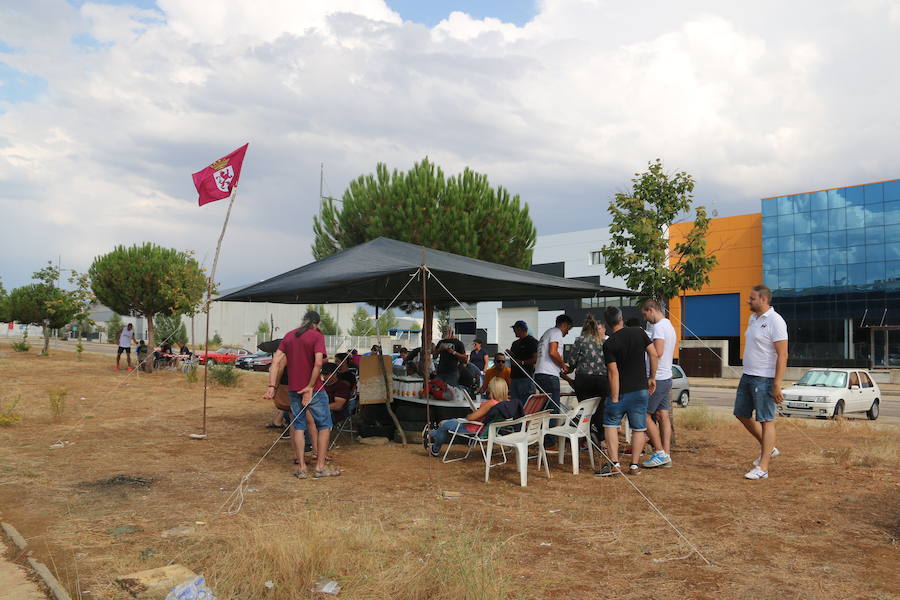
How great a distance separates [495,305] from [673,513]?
54.3 metres

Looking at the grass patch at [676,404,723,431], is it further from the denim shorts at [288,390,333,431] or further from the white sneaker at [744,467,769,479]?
the denim shorts at [288,390,333,431]

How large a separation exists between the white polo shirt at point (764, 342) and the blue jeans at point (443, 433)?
3053mm

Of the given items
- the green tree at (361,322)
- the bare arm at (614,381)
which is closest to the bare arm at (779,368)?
the bare arm at (614,381)

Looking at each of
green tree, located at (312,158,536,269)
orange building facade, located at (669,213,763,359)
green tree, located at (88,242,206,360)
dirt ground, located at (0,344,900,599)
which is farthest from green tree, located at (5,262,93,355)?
orange building facade, located at (669,213,763,359)

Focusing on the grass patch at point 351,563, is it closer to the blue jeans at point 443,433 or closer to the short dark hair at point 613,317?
the blue jeans at point 443,433

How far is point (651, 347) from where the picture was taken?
7.21m

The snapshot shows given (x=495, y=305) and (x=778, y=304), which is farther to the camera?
(x=495, y=305)

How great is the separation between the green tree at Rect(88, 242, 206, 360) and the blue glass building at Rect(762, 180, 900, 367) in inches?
1363

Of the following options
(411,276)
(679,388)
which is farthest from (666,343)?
(679,388)

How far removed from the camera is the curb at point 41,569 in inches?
144

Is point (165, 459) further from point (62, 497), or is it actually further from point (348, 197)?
point (348, 197)

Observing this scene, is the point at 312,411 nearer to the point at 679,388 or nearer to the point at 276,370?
the point at 276,370

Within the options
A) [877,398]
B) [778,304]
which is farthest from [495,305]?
[877,398]

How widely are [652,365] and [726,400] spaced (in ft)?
53.9
